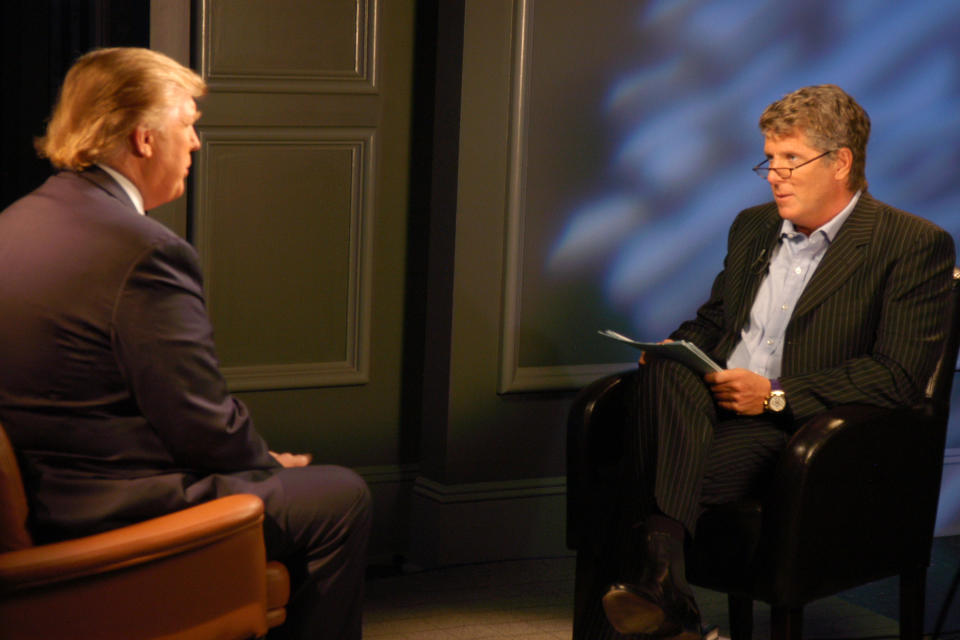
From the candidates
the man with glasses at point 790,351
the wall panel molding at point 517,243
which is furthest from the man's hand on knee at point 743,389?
the wall panel molding at point 517,243

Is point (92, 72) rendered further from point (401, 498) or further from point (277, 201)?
point (401, 498)

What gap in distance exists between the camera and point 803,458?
98.7 inches

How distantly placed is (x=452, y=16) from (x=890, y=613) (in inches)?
77.9

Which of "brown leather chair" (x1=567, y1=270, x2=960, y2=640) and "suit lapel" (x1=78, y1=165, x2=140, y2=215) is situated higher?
"suit lapel" (x1=78, y1=165, x2=140, y2=215)

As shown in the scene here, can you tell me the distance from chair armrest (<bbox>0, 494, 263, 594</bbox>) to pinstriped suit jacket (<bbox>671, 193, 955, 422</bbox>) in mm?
1243

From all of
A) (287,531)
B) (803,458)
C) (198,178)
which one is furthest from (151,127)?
(803,458)

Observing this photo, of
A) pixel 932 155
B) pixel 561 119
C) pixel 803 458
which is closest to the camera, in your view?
pixel 803 458

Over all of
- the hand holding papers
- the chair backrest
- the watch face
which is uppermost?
the hand holding papers

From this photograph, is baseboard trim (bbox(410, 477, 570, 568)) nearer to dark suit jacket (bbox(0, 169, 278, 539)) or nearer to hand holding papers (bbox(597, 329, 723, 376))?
hand holding papers (bbox(597, 329, 723, 376))

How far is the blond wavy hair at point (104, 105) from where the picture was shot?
220 centimetres

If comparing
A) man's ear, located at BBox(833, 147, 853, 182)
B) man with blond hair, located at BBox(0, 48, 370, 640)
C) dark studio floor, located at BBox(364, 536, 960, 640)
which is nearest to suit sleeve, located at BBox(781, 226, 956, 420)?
man's ear, located at BBox(833, 147, 853, 182)

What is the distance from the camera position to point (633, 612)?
8.18ft

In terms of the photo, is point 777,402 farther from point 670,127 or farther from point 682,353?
point 670,127

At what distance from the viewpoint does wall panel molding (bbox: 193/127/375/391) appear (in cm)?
334
